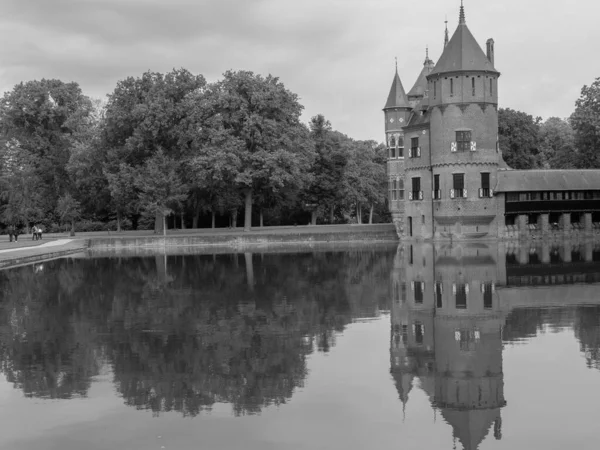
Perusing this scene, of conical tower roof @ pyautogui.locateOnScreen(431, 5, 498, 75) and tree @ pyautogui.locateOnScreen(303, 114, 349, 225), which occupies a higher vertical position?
conical tower roof @ pyautogui.locateOnScreen(431, 5, 498, 75)

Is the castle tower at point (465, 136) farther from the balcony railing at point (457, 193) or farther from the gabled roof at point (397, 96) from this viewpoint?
the gabled roof at point (397, 96)

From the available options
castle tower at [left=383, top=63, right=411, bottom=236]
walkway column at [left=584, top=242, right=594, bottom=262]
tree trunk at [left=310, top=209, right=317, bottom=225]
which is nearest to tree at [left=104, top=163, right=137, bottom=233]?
castle tower at [left=383, top=63, right=411, bottom=236]

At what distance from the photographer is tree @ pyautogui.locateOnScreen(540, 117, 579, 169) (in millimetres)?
63875

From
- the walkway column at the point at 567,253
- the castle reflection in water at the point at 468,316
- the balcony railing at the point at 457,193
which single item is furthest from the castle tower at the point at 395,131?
the castle reflection in water at the point at 468,316

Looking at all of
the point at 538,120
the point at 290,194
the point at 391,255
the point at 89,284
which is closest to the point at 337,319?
→ the point at 89,284

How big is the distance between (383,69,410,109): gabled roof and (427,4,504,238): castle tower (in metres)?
9.23

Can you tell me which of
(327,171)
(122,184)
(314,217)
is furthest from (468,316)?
(314,217)

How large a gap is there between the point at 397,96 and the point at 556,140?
90.5 ft

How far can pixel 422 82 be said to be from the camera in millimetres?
61688

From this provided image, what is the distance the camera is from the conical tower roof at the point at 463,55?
159 ft

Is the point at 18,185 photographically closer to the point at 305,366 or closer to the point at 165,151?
the point at 165,151

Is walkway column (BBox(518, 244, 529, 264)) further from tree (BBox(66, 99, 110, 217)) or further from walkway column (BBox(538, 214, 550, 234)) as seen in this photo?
tree (BBox(66, 99, 110, 217))

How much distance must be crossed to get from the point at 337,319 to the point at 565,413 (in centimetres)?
788

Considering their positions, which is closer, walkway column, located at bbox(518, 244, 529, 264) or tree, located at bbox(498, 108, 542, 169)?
walkway column, located at bbox(518, 244, 529, 264)
